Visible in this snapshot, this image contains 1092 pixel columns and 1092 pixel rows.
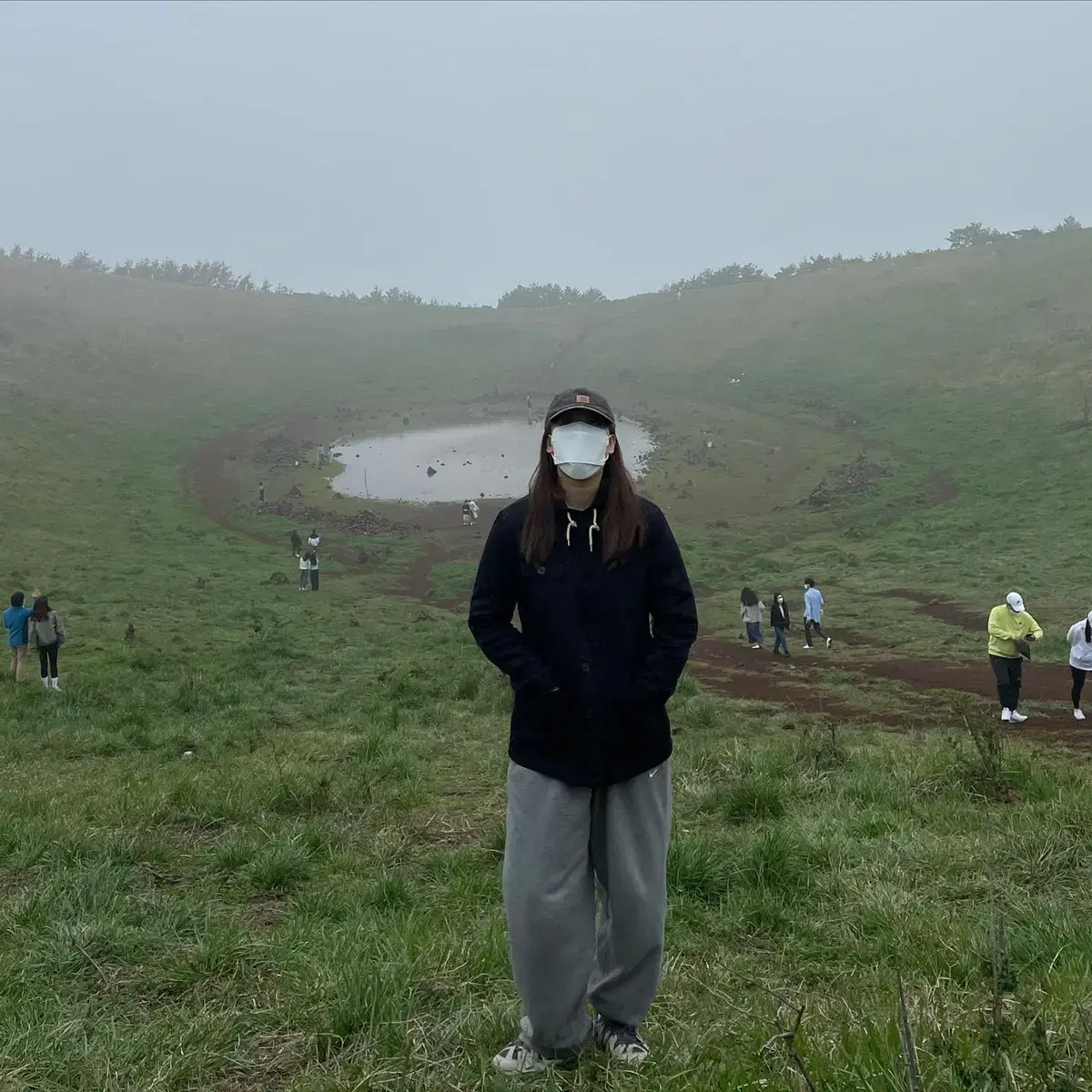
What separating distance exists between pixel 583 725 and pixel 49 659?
13165 mm

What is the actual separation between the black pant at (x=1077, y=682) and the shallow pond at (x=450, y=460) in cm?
2878

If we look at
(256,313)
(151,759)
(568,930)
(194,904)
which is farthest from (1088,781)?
(256,313)

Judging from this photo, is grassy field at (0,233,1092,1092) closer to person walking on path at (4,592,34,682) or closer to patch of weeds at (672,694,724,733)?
patch of weeds at (672,694,724,733)

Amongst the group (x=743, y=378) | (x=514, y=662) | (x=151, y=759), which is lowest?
(x=151, y=759)

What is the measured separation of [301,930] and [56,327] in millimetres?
69457

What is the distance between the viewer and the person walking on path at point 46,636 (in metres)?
13.2

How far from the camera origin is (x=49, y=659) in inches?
532

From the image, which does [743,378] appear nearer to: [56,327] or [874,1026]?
[56,327]

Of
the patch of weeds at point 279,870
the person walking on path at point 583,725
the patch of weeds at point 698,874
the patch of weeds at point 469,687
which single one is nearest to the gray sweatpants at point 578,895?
the person walking on path at point 583,725

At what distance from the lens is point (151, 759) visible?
9398 millimetres

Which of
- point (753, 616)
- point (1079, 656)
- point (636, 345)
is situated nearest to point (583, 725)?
point (1079, 656)

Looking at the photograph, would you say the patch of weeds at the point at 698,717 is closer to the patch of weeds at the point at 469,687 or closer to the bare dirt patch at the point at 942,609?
the patch of weeds at the point at 469,687

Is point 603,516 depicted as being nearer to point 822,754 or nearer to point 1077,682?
point 822,754

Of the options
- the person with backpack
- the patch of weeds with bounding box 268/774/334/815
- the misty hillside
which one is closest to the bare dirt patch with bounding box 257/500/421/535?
the misty hillside
